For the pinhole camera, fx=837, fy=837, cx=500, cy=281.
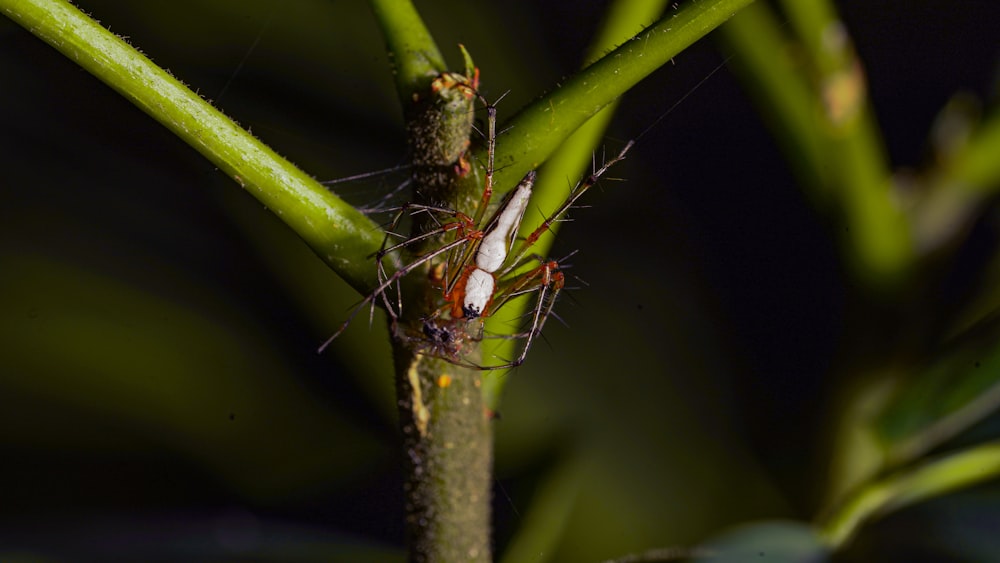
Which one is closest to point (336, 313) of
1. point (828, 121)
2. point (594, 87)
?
point (594, 87)

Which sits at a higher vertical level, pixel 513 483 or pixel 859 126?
pixel 859 126

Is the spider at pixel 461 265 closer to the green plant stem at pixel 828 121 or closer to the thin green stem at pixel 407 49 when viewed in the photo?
the thin green stem at pixel 407 49

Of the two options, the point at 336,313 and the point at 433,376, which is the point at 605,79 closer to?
the point at 433,376

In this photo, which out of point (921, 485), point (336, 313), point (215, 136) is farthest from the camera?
point (336, 313)

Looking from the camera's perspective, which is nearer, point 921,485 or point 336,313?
point 921,485

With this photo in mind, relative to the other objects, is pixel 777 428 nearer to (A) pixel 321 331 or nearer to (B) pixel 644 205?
(B) pixel 644 205

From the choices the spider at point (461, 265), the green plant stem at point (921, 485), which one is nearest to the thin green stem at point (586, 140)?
the spider at point (461, 265)

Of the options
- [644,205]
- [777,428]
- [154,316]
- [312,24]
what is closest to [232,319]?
[154,316]

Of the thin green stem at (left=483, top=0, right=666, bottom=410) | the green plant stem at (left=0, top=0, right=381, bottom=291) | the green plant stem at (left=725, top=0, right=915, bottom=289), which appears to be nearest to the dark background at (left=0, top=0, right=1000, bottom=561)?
the green plant stem at (left=725, top=0, right=915, bottom=289)
